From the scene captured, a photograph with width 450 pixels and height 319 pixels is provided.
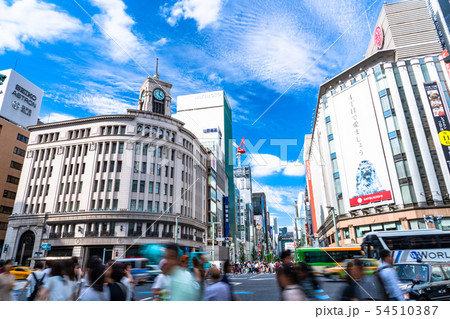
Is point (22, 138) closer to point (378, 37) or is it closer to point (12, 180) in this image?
point (12, 180)

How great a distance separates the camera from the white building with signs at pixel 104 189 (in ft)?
126

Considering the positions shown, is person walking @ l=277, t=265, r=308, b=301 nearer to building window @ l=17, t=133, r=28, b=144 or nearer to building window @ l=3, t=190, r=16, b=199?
building window @ l=3, t=190, r=16, b=199

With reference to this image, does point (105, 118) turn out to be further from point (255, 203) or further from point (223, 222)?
point (255, 203)

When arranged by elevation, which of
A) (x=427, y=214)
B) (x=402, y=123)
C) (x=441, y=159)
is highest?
(x=402, y=123)

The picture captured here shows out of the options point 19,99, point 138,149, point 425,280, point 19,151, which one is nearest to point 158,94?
point 138,149

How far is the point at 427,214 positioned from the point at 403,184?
13.9ft

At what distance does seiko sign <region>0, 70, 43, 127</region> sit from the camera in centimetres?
4359

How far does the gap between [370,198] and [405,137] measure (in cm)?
897

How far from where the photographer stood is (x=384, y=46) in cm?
3838

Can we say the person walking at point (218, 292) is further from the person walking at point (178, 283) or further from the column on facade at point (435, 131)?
the column on facade at point (435, 131)

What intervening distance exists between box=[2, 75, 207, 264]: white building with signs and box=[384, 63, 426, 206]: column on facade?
3031 centimetres

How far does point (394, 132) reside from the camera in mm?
34094

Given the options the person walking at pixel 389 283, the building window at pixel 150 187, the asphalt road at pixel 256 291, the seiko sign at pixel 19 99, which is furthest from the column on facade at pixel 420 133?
the seiko sign at pixel 19 99

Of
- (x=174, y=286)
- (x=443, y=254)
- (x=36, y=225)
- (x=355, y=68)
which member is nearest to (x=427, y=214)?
(x=443, y=254)
